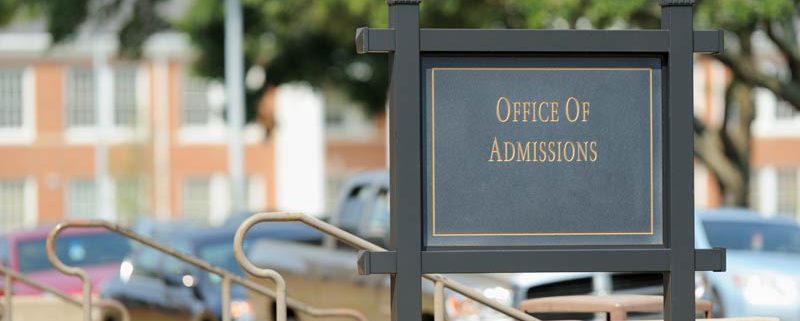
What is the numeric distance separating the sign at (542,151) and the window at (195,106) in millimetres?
53292

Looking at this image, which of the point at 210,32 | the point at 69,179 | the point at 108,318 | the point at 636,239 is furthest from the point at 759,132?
the point at 636,239

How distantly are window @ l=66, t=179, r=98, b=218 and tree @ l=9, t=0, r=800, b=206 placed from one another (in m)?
26.9

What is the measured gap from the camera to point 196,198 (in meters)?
61.2

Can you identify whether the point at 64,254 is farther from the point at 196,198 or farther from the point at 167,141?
the point at 196,198

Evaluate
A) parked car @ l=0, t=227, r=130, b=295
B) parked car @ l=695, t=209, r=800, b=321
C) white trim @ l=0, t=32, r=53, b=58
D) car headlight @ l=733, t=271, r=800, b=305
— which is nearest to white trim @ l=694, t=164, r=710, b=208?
white trim @ l=0, t=32, r=53, b=58

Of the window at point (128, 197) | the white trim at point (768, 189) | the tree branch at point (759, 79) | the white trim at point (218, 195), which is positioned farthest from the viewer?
the white trim at point (218, 195)

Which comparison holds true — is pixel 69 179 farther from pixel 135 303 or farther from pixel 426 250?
pixel 426 250

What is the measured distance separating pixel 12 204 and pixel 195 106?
278 inches

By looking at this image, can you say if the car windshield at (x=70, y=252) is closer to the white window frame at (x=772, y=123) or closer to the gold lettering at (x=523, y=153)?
the gold lettering at (x=523, y=153)

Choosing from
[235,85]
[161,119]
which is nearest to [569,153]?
[235,85]

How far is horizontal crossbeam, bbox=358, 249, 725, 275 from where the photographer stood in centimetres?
704

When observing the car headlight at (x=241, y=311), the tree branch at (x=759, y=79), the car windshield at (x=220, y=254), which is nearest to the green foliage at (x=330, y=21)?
the tree branch at (x=759, y=79)

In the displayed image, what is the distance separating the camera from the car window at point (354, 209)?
16062mm

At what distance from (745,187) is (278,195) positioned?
101ft
